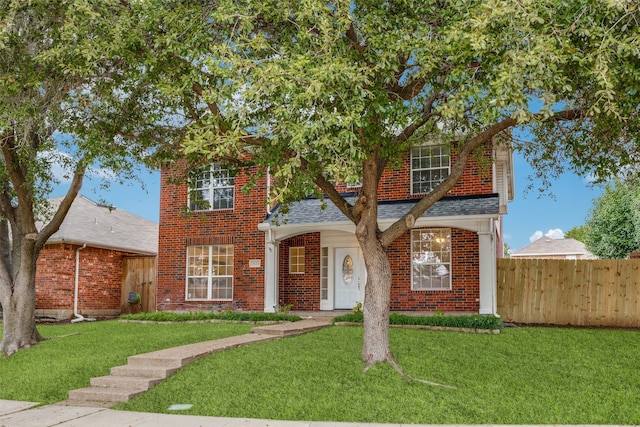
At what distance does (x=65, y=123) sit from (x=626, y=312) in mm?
14876

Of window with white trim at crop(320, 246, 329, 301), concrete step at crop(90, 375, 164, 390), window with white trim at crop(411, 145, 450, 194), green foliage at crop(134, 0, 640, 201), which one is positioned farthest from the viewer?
window with white trim at crop(320, 246, 329, 301)

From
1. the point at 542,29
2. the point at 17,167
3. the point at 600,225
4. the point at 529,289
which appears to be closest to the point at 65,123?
the point at 17,167

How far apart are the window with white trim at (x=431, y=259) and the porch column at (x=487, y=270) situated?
1.16 meters

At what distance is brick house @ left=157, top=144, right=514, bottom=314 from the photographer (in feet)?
53.0

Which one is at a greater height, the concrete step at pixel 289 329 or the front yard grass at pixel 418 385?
the concrete step at pixel 289 329

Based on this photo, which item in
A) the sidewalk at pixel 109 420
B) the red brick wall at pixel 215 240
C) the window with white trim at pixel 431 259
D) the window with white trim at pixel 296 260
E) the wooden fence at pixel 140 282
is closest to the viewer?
the sidewalk at pixel 109 420

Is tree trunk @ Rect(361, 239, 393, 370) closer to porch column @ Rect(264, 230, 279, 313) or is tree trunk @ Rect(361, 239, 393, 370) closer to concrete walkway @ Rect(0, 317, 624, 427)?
concrete walkway @ Rect(0, 317, 624, 427)

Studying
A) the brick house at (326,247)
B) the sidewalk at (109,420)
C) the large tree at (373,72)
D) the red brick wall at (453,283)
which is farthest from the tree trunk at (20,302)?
the red brick wall at (453,283)

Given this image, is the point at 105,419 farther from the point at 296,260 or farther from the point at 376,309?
the point at 296,260

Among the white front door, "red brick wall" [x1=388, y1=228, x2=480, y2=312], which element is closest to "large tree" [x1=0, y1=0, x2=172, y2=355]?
the white front door

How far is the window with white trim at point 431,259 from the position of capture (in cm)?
1667

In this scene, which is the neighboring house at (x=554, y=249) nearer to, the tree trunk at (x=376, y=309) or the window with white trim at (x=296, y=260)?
the window with white trim at (x=296, y=260)

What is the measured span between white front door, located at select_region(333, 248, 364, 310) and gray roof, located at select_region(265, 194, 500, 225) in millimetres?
1767

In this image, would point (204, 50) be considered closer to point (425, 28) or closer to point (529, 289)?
point (425, 28)
